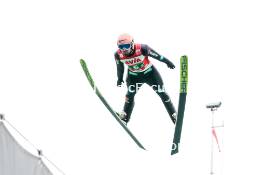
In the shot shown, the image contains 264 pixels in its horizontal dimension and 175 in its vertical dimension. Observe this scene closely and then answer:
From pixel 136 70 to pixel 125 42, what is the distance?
2.02ft

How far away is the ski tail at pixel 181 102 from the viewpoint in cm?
621

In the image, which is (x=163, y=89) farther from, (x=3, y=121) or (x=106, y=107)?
(x=3, y=121)

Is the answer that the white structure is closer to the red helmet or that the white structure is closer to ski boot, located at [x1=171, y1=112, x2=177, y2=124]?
the red helmet

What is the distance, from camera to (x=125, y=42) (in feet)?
20.8

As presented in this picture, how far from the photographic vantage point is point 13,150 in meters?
3.10

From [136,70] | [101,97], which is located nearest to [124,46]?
[136,70]

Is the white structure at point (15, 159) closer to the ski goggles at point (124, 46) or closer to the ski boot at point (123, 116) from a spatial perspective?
the ski goggles at point (124, 46)

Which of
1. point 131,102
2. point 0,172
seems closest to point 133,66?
point 131,102

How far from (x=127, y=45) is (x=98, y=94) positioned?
1293mm

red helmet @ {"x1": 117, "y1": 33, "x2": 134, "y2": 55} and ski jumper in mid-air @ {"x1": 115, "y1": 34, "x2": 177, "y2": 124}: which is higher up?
red helmet @ {"x1": 117, "y1": 33, "x2": 134, "y2": 55}

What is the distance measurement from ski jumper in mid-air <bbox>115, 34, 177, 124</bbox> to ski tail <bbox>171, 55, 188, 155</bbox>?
0.66ft

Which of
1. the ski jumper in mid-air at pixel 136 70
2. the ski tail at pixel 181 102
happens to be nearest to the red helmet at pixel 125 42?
the ski jumper in mid-air at pixel 136 70

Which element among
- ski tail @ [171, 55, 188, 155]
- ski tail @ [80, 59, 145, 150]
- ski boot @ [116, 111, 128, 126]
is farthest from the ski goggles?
ski boot @ [116, 111, 128, 126]

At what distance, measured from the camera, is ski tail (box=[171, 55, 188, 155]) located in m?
6.21
